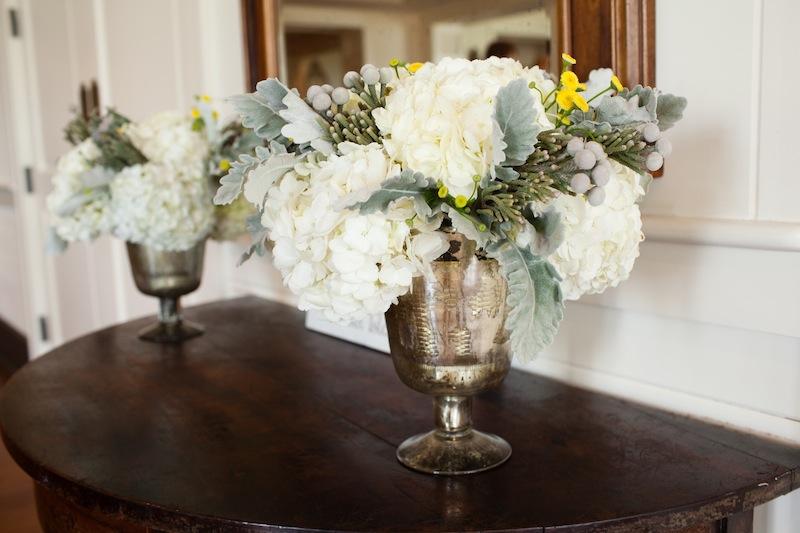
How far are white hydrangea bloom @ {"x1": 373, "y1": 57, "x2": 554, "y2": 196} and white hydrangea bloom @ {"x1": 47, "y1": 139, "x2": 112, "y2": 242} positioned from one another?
103 cm

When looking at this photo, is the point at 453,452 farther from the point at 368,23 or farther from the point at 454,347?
the point at 368,23

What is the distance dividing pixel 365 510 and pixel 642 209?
0.64m

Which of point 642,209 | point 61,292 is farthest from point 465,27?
point 61,292

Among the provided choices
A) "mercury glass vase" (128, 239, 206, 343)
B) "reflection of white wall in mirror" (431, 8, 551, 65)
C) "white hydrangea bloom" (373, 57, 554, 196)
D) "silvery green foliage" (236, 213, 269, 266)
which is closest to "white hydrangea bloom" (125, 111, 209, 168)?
"mercury glass vase" (128, 239, 206, 343)

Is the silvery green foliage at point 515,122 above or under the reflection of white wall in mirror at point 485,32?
under

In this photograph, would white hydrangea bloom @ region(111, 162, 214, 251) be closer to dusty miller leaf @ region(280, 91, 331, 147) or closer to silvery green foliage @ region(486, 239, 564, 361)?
dusty miller leaf @ region(280, 91, 331, 147)

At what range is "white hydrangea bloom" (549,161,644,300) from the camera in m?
0.85

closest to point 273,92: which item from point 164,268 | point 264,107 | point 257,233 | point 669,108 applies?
point 264,107

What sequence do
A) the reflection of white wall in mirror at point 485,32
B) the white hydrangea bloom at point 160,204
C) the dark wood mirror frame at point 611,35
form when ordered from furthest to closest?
the white hydrangea bloom at point 160,204 < the reflection of white wall in mirror at point 485,32 < the dark wood mirror frame at point 611,35

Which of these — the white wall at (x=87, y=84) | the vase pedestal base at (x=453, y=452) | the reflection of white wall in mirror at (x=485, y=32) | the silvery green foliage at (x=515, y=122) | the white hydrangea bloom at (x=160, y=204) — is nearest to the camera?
the silvery green foliage at (x=515, y=122)

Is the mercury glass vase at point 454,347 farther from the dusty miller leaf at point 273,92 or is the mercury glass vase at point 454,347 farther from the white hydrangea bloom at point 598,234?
the dusty miller leaf at point 273,92

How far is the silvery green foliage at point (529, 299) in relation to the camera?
818mm

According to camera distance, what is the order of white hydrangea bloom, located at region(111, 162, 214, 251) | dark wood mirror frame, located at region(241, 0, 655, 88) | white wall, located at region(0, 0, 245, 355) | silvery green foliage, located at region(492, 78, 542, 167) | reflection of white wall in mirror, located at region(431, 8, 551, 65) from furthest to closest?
white wall, located at region(0, 0, 245, 355)
white hydrangea bloom, located at region(111, 162, 214, 251)
reflection of white wall in mirror, located at region(431, 8, 551, 65)
dark wood mirror frame, located at region(241, 0, 655, 88)
silvery green foliage, located at region(492, 78, 542, 167)

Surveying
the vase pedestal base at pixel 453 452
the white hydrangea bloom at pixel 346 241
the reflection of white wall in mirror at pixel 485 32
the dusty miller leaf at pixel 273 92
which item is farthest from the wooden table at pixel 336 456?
the reflection of white wall in mirror at pixel 485 32
